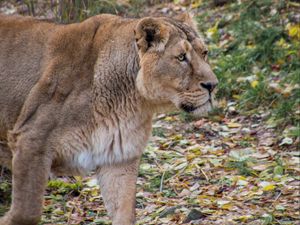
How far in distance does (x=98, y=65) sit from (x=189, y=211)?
169 cm

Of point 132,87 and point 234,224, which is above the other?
point 132,87

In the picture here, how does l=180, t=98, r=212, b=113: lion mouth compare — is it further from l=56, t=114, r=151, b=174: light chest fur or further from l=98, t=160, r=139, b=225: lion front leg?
l=98, t=160, r=139, b=225: lion front leg

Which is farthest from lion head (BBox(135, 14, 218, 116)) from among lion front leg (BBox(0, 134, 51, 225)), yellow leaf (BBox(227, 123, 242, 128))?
yellow leaf (BBox(227, 123, 242, 128))

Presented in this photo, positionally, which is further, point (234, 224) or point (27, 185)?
point (234, 224)

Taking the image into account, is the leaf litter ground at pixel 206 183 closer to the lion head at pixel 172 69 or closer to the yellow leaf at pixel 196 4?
the lion head at pixel 172 69

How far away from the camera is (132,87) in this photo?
562 cm

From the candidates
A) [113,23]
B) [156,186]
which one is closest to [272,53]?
[156,186]

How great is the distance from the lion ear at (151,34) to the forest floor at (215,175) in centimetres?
165

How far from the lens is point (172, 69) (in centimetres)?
543

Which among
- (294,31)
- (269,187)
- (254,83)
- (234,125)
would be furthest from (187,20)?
(294,31)

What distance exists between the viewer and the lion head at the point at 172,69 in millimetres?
5430

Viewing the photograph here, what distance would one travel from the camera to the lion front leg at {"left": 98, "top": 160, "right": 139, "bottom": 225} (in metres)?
5.68

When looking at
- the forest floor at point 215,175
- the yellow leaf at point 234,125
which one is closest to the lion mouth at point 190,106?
the forest floor at point 215,175

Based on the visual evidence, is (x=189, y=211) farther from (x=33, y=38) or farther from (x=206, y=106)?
(x=33, y=38)
